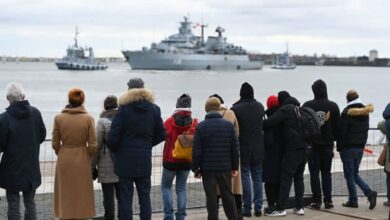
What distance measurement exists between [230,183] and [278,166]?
3.93 ft

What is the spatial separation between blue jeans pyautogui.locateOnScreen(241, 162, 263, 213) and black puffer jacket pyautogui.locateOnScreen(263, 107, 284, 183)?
4.2 inches

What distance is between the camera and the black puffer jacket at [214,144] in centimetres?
793

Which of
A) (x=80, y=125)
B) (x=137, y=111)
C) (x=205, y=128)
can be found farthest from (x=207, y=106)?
(x=80, y=125)

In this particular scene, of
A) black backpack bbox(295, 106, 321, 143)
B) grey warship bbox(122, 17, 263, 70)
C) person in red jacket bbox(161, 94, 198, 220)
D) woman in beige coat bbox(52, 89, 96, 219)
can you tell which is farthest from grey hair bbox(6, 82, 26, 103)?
grey warship bbox(122, 17, 263, 70)

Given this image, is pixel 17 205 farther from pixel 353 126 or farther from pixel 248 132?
pixel 353 126

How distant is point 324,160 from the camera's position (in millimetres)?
9422

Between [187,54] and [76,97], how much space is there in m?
145

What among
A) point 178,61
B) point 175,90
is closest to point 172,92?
point 175,90

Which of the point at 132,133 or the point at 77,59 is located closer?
the point at 132,133

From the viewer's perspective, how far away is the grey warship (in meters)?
153

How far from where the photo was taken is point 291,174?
8.98 m

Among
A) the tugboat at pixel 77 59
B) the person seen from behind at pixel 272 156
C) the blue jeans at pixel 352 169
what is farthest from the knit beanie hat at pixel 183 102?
the tugboat at pixel 77 59

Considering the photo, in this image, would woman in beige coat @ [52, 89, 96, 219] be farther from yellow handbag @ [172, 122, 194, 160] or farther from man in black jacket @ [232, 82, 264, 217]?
man in black jacket @ [232, 82, 264, 217]

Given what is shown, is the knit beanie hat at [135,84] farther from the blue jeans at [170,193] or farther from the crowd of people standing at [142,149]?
the blue jeans at [170,193]
